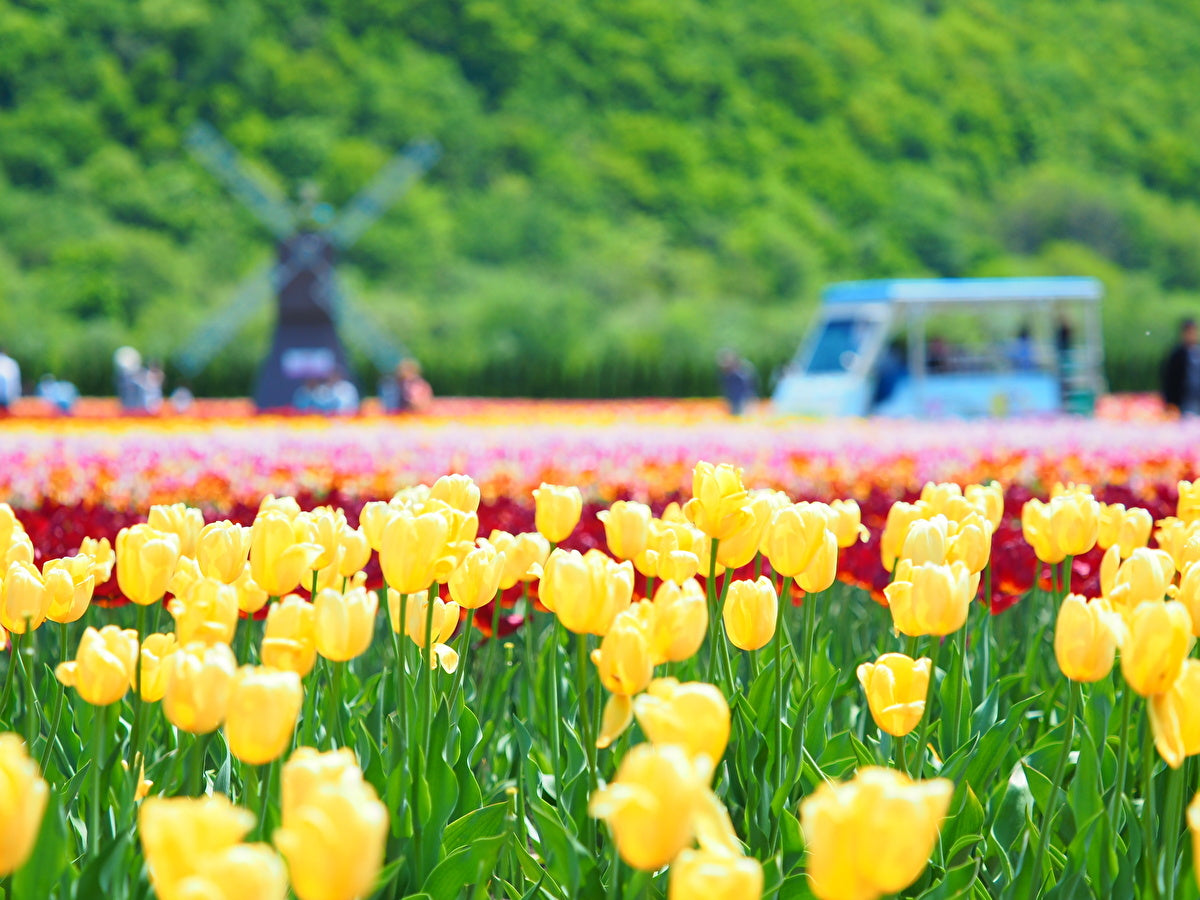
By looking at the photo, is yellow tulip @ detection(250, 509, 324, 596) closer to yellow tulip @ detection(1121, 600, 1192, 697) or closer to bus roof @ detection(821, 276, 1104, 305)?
yellow tulip @ detection(1121, 600, 1192, 697)

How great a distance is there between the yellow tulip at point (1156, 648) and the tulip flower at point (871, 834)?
0.54 m

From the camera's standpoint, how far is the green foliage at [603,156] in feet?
172

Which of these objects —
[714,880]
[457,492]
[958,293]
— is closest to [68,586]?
[457,492]

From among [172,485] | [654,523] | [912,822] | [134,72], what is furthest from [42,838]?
[134,72]

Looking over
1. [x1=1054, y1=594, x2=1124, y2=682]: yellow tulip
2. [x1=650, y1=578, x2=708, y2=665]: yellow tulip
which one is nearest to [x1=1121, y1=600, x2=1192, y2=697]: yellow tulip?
[x1=1054, y1=594, x2=1124, y2=682]: yellow tulip

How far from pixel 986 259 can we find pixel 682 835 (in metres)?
63.6

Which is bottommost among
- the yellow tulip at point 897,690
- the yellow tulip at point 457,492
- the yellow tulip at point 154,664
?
the yellow tulip at point 897,690

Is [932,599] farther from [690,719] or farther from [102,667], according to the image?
[102,667]

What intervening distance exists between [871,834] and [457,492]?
1.42 metres

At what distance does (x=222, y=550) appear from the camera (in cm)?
211

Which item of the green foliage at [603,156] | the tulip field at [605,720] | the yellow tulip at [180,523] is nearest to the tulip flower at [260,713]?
the tulip field at [605,720]

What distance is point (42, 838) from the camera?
150 centimetres

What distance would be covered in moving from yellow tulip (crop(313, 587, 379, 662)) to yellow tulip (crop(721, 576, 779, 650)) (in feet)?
1.53

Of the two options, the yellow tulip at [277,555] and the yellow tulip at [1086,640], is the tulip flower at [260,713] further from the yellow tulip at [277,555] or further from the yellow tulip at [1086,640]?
the yellow tulip at [1086,640]
